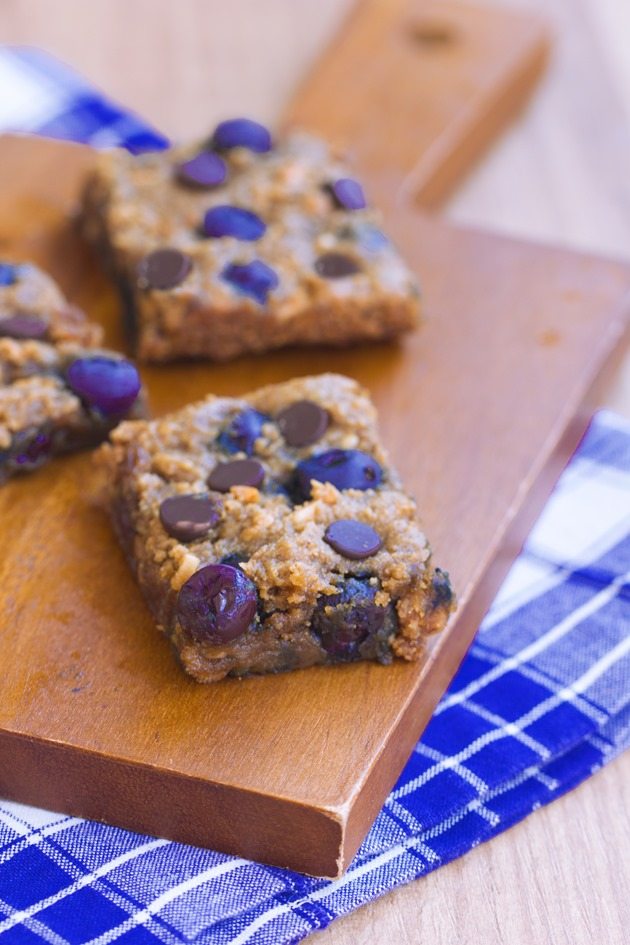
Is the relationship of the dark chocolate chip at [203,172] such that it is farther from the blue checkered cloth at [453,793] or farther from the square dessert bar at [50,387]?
the blue checkered cloth at [453,793]

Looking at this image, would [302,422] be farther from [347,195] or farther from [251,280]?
[347,195]

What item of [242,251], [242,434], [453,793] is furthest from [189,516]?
[242,251]

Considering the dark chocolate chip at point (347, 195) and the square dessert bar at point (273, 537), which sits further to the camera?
the dark chocolate chip at point (347, 195)

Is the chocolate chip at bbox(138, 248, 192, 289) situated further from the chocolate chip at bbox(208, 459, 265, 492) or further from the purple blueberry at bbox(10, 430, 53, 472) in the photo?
the chocolate chip at bbox(208, 459, 265, 492)

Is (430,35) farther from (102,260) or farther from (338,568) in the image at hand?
(338,568)

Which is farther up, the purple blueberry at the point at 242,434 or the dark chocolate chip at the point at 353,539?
the dark chocolate chip at the point at 353,539

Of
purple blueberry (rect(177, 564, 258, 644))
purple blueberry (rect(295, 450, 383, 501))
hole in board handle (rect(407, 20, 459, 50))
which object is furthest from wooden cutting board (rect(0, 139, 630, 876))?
hole in board handle (rect(407, 20, 459, 50))

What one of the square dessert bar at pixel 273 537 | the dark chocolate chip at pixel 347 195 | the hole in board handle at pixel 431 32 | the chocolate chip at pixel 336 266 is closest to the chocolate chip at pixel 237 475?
the square dessert bar at pixel 273 537
